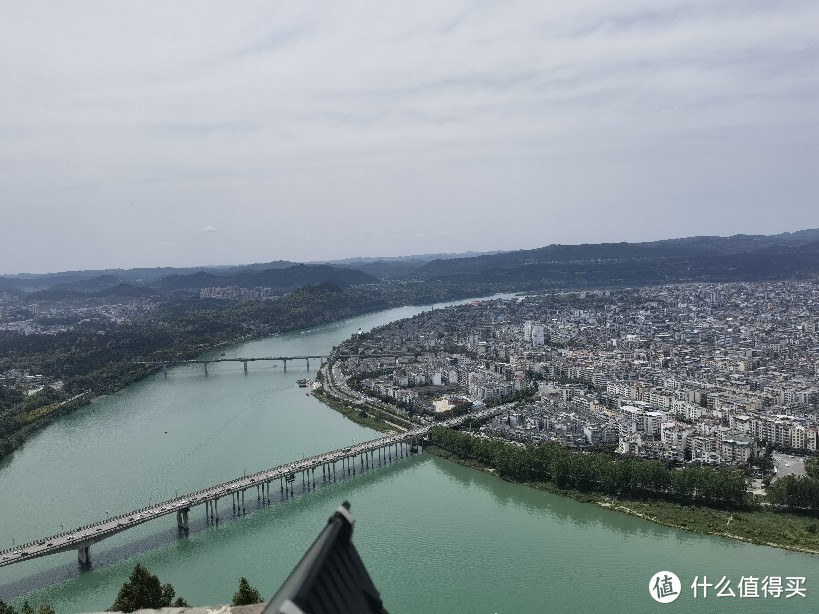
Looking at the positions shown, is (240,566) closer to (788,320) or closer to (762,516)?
(762,516)

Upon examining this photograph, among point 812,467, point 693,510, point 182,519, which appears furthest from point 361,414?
point 812,467

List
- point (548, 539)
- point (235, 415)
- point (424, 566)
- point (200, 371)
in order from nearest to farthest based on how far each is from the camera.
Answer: point (424, 566), point (548, 539), point (235, 415), point (200, 371)

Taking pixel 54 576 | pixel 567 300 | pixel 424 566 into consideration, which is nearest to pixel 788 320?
pixel 567 300

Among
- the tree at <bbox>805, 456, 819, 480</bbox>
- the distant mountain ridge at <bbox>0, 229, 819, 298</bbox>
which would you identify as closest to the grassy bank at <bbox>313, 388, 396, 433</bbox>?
the tree at <bbox>805, 456, 819, 480</bbox>

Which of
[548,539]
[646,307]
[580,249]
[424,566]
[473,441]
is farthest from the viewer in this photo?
[580,249]

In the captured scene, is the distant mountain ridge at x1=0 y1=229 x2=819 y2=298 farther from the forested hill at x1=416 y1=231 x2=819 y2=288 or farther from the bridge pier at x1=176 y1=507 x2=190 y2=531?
the bridge pier at x1=176 y1=507 x2=190 y2=531

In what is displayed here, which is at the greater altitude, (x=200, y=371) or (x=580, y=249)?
(x=580, y=249)

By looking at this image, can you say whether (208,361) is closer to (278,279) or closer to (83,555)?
(83,555)
